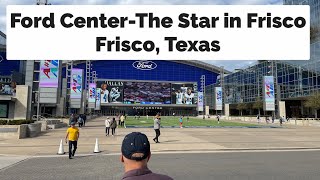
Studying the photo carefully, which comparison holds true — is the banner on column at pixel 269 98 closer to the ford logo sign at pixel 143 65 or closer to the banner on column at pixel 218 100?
the banner on column at pixel 218 100

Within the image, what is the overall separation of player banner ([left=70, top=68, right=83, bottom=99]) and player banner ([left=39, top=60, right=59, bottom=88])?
2010 cm

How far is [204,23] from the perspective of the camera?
14.6 feet

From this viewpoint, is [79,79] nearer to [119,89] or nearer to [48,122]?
[48,122]

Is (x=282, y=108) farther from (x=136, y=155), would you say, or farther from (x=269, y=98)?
(x=136, y=155)

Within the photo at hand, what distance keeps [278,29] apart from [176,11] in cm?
153

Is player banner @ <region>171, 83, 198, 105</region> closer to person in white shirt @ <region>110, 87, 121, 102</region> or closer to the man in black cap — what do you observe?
person in white shirt @ <region>110, 87, 121, 102</region>

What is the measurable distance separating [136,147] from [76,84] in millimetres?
49409

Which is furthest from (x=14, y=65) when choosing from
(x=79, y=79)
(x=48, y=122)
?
(x=48, y=122)

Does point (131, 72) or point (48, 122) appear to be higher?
point (131, 72)

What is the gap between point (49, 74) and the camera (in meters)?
29.2

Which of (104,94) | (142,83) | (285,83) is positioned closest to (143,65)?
(142,83)

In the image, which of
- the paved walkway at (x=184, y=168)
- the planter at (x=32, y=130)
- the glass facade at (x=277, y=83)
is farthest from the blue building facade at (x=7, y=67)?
the paved walkway at (x=184, y=168)

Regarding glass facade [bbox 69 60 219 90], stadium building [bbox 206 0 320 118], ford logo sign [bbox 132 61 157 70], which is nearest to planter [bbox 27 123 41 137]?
stadium building [bbox 206 0 320 118]

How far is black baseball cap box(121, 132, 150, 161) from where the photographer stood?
253cm
